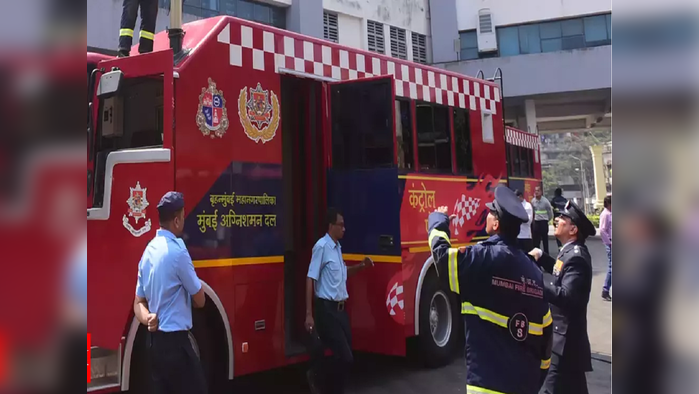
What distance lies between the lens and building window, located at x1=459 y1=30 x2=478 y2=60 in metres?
23.7

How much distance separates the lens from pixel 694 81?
3.04 feet

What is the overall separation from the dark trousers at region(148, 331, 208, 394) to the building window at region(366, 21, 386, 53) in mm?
19706

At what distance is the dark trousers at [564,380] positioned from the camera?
12.2 ft

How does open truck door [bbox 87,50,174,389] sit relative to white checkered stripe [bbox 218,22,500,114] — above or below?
below

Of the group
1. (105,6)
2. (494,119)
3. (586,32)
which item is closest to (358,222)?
(494,119)

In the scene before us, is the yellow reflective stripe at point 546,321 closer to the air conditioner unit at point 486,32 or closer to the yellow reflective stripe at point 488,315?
the yellow reflective stripe at point 488,315

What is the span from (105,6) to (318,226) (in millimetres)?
10976

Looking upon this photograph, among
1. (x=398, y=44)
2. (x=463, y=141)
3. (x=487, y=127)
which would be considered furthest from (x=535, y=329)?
(x=398, y=44)

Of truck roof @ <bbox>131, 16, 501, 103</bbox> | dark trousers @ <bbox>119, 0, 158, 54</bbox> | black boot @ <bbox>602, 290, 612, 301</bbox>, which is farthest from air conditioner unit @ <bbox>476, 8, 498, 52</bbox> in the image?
dark trousers @ <bbox>119, 0, 158, 54</bbox>

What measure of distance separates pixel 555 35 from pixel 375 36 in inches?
282

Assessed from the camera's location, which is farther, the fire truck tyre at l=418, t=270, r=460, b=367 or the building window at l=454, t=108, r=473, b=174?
the building window at l=454, t=108, r=473, b=174

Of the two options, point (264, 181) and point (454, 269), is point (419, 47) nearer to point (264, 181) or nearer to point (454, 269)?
point (264, 181)

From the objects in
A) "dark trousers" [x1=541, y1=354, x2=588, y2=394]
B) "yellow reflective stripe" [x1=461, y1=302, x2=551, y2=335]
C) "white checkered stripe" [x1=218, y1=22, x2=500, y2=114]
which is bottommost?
"dark trousers" [x1=541, y1=354, x2=588, y2=394]

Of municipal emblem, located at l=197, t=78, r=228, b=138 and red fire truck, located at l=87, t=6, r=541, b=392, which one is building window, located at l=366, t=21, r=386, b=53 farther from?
municipal emblem, located at l=197, t=78, r=228, b=138
